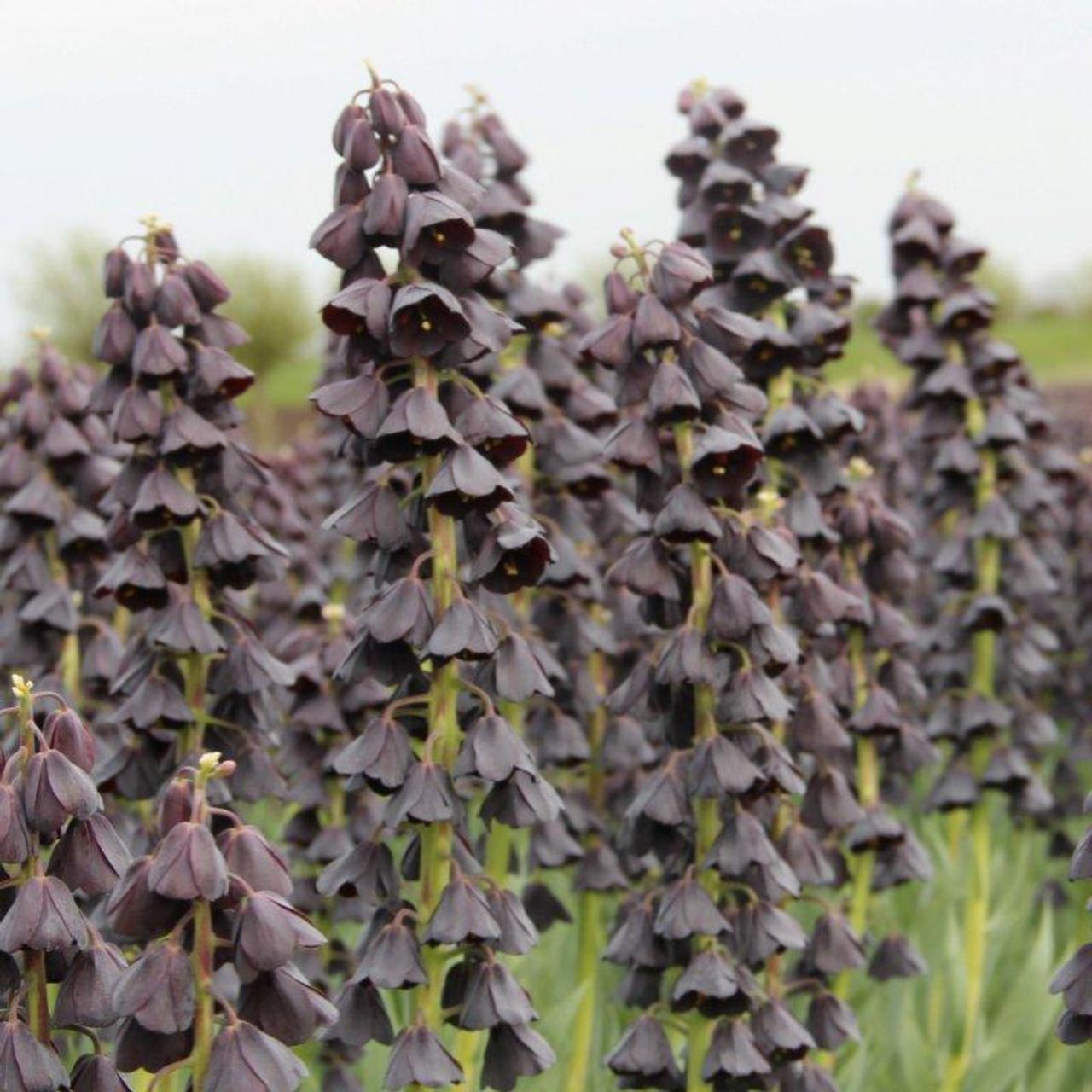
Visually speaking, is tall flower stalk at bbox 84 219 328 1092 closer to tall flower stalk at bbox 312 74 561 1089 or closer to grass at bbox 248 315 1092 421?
tall flower stalk at bbox 312 74 561 1089

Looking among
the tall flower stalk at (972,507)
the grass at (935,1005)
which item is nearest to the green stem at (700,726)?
the grass at (935,1005)

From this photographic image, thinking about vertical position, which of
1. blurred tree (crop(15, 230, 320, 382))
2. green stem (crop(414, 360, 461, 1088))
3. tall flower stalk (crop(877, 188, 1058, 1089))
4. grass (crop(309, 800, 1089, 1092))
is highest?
blurred tree (crop(15, 230, 320, 382))

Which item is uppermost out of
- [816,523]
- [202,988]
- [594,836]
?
[816,523]

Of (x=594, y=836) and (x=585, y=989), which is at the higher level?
(x=594, y=836)

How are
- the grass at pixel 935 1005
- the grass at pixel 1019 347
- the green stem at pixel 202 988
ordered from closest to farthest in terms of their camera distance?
the green stem at pixel 202 988 → the grass at pixel 935 1005 → the grass at pixel 1019 347

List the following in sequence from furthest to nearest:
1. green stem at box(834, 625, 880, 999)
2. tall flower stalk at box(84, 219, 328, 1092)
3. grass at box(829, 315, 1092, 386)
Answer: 1. grass at box(829, 315, 1092, 386)
2. green stem at box(834, 625, 880, 999)
3. tall flower stalk at box(84, 219, 328, 1092)

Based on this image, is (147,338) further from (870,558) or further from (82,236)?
(82,236)

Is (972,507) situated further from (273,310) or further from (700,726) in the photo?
(273,310)

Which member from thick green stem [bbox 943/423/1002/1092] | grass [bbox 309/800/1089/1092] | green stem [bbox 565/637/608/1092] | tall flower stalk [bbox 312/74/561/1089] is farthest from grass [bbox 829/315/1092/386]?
tall flower stalk [bbox 312/74/561/1089]

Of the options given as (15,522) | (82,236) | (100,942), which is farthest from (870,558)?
(82,236)

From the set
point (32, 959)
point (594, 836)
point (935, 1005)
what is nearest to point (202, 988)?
point (32, 959)

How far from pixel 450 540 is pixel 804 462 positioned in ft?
5.52

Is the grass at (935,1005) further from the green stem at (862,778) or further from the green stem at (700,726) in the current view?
the green stem at (700,726)

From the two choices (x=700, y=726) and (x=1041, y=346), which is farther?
(x=1041, y=346)
